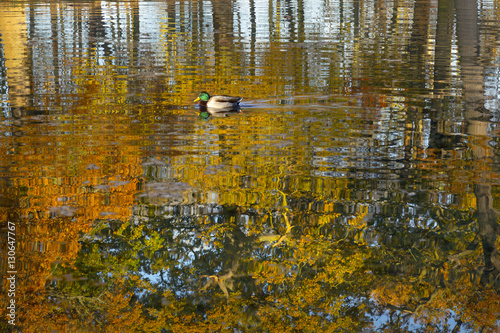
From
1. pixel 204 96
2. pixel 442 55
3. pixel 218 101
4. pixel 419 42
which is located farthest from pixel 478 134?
pixel 419 42

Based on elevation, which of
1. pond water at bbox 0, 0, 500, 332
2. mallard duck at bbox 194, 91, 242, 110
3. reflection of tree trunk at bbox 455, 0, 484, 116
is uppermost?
reflection of tree trunk at bbox 455, 0, 484, 116

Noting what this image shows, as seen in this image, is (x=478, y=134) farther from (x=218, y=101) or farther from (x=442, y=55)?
(x=442, y=55)

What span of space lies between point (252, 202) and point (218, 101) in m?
6.08

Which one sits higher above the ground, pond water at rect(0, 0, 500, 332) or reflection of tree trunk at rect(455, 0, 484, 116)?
reflection of tree trunk at rect(455, 0, 484, 116)

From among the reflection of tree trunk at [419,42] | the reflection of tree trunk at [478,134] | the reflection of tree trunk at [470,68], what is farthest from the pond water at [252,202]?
the reflection of tree trunk at [419,42]

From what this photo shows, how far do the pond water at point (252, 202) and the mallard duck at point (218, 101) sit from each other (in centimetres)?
25

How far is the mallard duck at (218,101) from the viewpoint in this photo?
586 inches

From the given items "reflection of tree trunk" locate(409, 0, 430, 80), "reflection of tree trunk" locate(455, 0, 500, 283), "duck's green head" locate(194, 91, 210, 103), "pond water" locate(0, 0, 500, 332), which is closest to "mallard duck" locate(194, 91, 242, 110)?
"duck's green head" locate(194, 91, 210, 103)

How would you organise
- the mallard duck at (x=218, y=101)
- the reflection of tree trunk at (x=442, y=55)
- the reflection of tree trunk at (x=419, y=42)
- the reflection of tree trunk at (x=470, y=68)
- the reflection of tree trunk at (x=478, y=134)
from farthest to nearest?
the reflection of tree trunk at (x=419, y=42) < the reflection of tree trunk at (x=442, y=55) < the reflection of tree trunk at (x=470, y=68) < the mallard duck at (x=218, y=101) < the reflection of tree trunk at (x=478, y=134)

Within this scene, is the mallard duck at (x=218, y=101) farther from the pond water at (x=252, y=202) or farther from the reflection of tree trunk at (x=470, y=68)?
the reflection of tree trunk at (x=470, y=68)

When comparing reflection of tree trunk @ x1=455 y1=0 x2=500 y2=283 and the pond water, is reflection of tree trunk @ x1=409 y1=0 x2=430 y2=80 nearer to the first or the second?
the pond water

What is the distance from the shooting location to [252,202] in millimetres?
9250

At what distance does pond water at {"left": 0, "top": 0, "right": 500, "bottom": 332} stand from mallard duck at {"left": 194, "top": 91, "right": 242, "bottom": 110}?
25 centimetres

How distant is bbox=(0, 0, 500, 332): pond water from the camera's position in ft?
22.1
